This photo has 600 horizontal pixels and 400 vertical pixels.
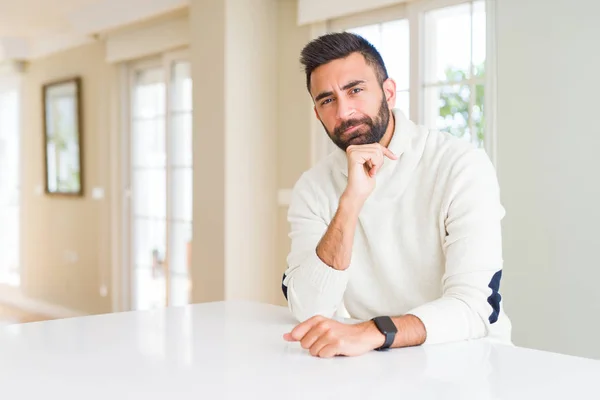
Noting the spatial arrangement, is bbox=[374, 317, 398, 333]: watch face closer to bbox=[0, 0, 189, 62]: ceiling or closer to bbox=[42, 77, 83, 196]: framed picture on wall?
bbox=[0, 0, 189, 62]: ceiling

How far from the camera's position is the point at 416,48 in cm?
363

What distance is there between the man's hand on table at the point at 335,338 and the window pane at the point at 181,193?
3949 millimetres

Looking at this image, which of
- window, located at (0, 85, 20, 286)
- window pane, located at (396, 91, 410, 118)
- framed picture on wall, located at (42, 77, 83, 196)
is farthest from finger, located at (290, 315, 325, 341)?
window, located at (0, 85, 20, 286)

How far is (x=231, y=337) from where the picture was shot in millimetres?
1427

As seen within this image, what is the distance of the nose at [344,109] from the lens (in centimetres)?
179

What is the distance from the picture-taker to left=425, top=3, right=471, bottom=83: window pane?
11.2 ft

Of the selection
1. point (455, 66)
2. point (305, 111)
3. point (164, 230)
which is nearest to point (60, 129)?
point (164, 230)

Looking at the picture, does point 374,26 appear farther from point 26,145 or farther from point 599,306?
point 26,145

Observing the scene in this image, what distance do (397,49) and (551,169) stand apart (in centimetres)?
122

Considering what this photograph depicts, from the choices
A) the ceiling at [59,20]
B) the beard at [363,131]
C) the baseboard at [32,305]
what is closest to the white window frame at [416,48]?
the ceiling at [59,20]

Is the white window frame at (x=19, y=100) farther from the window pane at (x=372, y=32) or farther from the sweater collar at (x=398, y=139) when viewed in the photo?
the sweater collar at (x=398, y=139)

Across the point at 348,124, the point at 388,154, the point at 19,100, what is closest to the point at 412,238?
the point at 388,154

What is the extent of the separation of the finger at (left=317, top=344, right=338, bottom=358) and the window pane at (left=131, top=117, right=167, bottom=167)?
433cm

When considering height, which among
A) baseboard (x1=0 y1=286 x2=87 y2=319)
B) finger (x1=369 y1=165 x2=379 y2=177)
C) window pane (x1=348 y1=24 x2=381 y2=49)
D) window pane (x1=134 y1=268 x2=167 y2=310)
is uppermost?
window pane (x1=348 y1=24 x2=381 y2=49)
